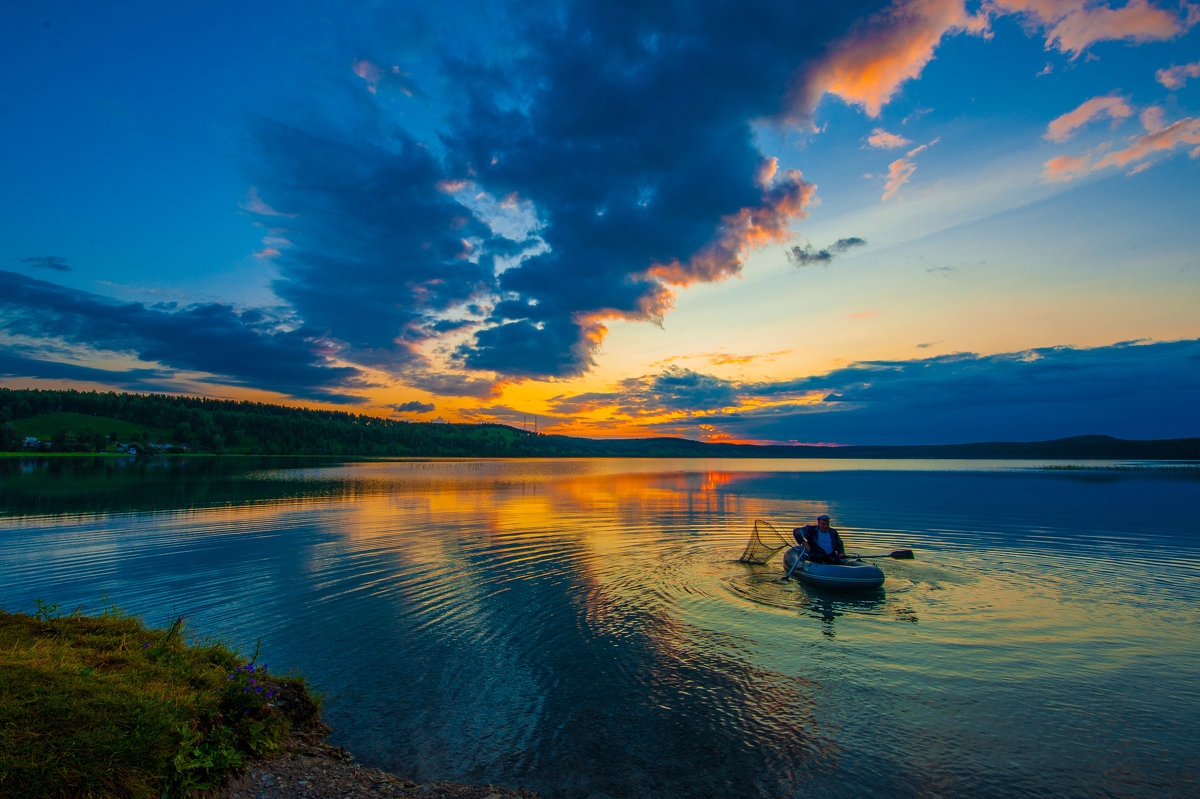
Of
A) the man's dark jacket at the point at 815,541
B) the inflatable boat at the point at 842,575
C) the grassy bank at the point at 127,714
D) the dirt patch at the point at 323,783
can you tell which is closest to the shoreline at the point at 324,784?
the dirt patch at the point at 323,783

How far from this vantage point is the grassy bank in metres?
6.61

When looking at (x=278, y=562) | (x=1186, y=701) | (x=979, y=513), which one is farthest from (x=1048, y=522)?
(x=278, y=562)

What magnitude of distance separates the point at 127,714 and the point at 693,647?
13.4 m

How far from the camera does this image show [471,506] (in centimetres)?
5466

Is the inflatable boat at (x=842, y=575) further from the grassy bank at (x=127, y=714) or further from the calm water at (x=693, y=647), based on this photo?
the grassy bank at (x=127, y=714)

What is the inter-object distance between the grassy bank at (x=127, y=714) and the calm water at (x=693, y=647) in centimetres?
258

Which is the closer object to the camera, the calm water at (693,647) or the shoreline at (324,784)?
the shoreline at (324,784)

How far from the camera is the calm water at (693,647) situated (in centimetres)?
1016

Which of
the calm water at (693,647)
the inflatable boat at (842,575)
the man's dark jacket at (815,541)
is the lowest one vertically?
the calm water at (693,647)

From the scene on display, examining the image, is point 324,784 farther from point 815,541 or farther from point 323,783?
point 815,541

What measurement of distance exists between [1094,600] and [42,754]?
31.3 m

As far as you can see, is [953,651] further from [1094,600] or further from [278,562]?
[278,562]

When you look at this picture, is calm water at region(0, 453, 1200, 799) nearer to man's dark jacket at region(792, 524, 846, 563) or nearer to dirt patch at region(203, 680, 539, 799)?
dirt patch at region(203, 680, 539, 799)

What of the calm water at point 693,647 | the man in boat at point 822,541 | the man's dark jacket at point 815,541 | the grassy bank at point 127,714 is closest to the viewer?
the grassy bank at point 127,714
